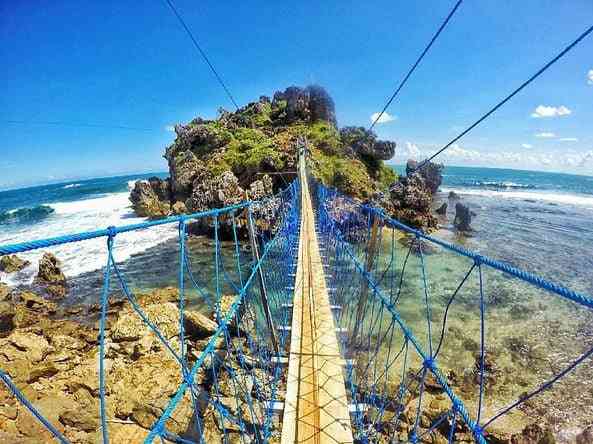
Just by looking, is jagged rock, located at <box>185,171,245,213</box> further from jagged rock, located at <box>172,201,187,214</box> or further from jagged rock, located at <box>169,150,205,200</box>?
jagged rock, located at <box>172,201,187,214</box>

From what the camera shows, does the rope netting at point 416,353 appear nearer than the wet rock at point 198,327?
Yes

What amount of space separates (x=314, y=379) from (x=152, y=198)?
60.2 feet

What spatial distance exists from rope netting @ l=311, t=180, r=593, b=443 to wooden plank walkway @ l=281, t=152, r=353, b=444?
17 centimetres

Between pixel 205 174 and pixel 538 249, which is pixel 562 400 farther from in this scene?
pixel 205 174

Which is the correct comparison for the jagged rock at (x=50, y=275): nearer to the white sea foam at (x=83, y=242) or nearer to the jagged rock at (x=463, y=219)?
the white sea foam at (x=83, y=242)

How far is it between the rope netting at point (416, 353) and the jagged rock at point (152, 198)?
12.3 m

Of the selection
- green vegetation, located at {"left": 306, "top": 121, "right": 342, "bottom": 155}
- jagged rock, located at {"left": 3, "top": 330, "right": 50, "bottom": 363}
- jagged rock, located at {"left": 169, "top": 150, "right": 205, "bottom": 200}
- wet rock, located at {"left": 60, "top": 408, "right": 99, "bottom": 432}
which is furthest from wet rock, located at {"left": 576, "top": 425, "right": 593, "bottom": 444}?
green vegetation, located at {"left": 306, "top": 121, "right": 342, "bottom": 155}

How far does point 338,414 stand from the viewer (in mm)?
2377

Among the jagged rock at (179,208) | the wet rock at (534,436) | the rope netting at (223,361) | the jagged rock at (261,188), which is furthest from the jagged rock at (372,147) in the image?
the wet rock at (534,436)

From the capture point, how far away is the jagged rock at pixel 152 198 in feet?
56.9

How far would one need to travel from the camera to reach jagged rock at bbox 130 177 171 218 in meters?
17.3

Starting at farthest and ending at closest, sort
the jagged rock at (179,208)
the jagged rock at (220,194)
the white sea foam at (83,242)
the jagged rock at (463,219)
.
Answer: the jagged rock at (179,208), the jagged rock at (463,219), the jagged rock at (220,194), the white sea foam at (83,242)

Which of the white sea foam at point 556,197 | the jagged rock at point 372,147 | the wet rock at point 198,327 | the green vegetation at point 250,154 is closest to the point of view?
the wet rock at point 198,327

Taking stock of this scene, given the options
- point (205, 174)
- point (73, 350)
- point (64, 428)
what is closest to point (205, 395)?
point (64, 428)
